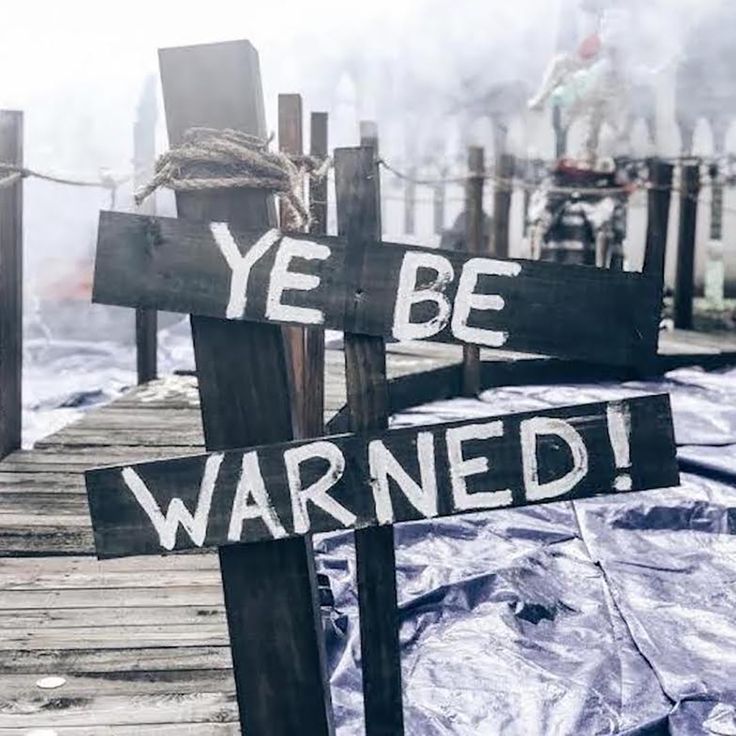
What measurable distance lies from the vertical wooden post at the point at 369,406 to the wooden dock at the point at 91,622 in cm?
58

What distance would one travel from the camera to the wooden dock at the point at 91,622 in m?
2.44

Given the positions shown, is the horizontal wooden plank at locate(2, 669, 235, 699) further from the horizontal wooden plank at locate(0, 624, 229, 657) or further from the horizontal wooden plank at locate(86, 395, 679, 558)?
the horizontal wooden plank at locate(86, 395, 679, 558)

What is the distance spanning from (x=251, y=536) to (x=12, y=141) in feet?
11.5

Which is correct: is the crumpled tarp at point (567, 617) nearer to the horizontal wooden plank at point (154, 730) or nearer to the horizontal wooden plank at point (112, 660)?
the horizontal wooden plank at point (112, 660)

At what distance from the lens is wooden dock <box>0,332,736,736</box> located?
8.02 feet

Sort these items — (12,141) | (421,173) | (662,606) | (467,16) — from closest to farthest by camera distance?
(662,606) < (12,141) < (421,173) < (467,16)

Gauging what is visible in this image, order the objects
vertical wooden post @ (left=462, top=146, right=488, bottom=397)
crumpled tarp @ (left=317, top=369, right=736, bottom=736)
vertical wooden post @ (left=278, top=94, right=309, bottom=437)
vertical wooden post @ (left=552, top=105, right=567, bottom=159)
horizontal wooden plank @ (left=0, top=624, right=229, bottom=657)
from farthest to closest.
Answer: vertical wooden post @ (left=552, top=105, right=567, bottom=159)
vertical wooden post @ (left=462, top=146, right=488, bottom=397)
vertical wooden post @ (left=278, top=94, right=309, bottom=437)
crumpled tarp @ (left=317, top=369, right=736, bottom=736)
horizontal wooden plank @ (left=0, top=624, right=229, bottom=657)

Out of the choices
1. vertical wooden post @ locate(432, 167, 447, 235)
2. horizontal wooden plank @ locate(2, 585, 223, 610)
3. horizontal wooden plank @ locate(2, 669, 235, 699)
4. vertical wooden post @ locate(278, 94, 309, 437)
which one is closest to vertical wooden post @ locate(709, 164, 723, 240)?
vertical wooden post @ locate(432, 167, 447, 235)

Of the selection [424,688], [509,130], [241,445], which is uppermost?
[509,130]

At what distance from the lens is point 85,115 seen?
67.8 feet

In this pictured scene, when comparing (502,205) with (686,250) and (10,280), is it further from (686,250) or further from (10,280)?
(10,280)

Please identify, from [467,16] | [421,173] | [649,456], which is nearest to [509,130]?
[421,173]

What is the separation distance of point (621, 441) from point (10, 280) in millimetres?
3771

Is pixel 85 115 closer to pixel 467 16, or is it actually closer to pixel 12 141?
pixel 467 16
